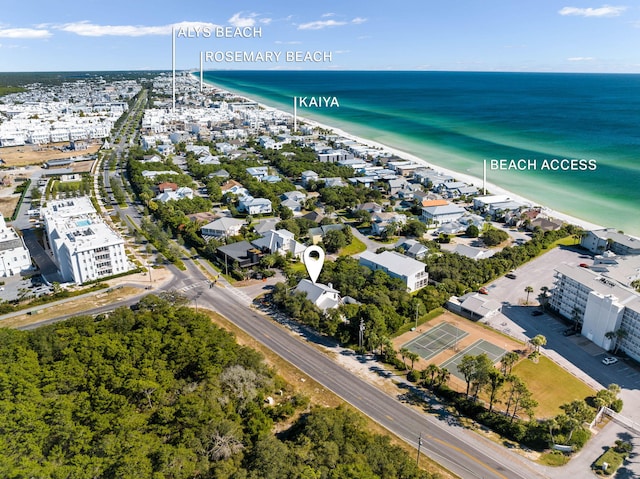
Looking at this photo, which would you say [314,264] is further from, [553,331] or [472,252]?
[553,331]

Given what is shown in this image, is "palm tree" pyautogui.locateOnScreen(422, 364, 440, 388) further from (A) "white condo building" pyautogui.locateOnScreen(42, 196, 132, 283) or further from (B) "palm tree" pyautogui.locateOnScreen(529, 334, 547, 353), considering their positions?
(A) "white condo building" pyautogui.locateOnScreen(42, 196, 132, 283)

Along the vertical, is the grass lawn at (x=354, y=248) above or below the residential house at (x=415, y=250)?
below

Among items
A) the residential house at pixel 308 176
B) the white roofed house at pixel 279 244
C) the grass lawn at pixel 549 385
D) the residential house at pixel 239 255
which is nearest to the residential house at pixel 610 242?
the grass lawn at pixel 549 385

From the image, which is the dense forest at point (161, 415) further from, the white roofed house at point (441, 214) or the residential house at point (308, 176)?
the residential house at point (308, 176)

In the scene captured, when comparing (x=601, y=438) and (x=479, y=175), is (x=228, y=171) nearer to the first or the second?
(x=479, y=175)

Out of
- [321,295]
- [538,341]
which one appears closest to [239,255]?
[321,295]

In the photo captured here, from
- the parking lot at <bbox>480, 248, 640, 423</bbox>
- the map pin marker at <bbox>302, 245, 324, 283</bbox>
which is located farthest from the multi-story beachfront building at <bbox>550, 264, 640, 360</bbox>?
the map pin marker at <bbox>302, 245, 324, 283</bbox>
